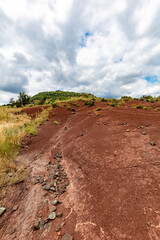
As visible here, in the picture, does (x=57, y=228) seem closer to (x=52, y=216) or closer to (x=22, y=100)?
(x=52, y=216)

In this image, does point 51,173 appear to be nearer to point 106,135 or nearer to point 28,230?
point 28,230

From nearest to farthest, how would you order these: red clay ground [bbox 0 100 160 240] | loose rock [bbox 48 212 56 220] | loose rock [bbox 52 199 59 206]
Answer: red clay ground [bbox 0 100 160 240] < loose rock [bbox 48 212 56 220] < loose rock [bbox 52 199 59 206]

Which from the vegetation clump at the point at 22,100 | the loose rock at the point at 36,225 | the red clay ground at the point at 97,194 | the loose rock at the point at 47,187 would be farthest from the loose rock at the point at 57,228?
the vegetation clump at the point at 22,100

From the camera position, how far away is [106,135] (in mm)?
5418

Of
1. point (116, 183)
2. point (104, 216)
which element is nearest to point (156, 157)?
point (116, 183)

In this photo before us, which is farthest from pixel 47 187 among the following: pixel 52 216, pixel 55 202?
pixel 52 216

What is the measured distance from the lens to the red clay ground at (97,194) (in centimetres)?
191

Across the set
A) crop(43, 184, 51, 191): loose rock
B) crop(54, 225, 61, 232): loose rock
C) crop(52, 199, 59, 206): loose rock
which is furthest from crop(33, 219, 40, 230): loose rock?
crop(43, 184, 51, 191): loose rock

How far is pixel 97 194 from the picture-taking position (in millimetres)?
2588

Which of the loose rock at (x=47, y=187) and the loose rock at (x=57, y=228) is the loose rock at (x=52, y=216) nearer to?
the loose rock at (x=57, y=228)

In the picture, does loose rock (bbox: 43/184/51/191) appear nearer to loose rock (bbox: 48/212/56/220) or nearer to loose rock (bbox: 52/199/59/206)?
loose rock (bbox: 52/199/59/206)

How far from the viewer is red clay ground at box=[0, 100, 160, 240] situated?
1.91 metres

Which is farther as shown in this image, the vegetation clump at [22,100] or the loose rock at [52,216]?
the vegetation clump at [22,100]

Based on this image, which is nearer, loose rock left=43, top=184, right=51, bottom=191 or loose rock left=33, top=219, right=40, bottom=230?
loose rock left=33, top=219, right=40, bottom=230
